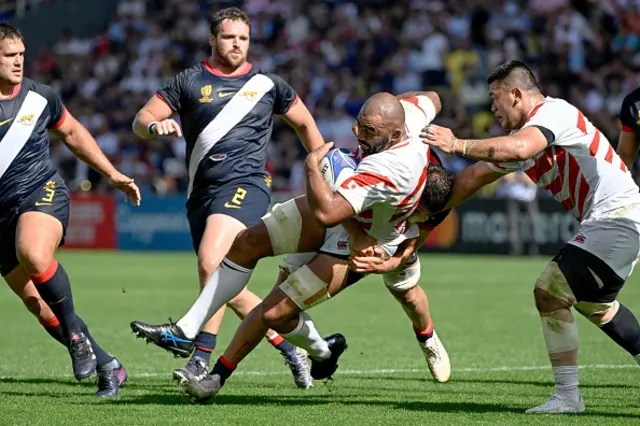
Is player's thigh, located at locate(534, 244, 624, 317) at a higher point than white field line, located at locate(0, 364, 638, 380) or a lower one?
higher

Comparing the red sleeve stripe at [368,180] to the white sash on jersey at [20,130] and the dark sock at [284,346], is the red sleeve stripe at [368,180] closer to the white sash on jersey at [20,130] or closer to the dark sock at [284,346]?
the dark sock at [284,346]

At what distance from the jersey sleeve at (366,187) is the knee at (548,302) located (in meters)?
1.11

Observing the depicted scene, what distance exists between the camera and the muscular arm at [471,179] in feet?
23.9

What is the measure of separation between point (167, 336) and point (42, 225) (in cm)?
134

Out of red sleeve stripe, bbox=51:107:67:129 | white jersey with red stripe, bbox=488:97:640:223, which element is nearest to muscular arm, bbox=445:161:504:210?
white jersey with red stripe, bbox=488:97:640:223

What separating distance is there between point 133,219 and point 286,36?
6.55 metres

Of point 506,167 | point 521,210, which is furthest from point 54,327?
point 521,210

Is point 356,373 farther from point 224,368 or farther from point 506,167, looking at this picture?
point 506,167

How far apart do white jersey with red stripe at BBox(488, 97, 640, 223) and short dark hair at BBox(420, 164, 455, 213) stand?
0.38 m

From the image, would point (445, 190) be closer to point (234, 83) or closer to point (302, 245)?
point (302, 245)

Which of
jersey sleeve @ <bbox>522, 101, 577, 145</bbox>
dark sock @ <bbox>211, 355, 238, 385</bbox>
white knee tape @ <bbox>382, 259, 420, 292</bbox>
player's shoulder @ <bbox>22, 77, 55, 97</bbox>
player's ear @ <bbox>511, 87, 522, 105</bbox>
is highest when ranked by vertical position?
player's ear @ <bbox>511, 87, 522, 105</bbox>

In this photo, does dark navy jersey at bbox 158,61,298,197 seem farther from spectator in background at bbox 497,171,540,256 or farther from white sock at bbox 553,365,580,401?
spectator in background at bbox 497,171,540,256

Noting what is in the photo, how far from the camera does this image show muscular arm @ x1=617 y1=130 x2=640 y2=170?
8.13 meters

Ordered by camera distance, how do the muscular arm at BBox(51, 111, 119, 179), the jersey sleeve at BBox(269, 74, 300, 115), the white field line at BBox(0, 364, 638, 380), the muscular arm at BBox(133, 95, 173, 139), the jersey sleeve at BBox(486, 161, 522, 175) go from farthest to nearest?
the white field line at BBox(0, 364, 638, 380) < the jersey sleeve at BBox(269, 74, 300, 115) < the muscular arm at BBox(51, 111, 119, 179) < the muscular arm at BBox(133, 95, 173, 139) < the jersey sleeve at BBox(486, 161, 522, 175)
